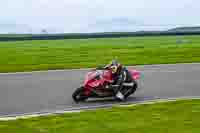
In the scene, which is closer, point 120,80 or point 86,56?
point 120,80

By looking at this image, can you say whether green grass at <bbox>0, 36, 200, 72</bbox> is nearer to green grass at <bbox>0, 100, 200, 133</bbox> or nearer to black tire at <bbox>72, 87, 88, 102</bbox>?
black tire at <bbox>72, 87, 88, 102</bbox>

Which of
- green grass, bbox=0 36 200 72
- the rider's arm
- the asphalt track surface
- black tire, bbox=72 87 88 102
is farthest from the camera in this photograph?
green grass, bbox=0 36 200 72

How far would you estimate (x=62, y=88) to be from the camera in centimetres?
1525

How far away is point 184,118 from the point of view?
10.4m

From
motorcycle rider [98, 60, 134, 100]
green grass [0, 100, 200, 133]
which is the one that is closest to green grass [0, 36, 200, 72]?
motorcycle rider [98, 60, 134, 100]

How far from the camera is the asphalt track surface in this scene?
41.1 feet

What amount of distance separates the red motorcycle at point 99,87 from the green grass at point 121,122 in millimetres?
1523

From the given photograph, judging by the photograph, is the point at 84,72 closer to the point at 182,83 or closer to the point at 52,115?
the point at 182,83

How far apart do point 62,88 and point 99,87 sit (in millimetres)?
2383

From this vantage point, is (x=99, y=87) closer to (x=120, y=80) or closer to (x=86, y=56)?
(x=120, y=80)

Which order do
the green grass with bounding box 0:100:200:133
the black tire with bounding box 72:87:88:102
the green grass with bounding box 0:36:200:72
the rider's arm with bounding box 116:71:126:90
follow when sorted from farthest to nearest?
the green grass with bounding box 0:36:200:72, the rider's arm with bounding box 116:71:126:90, the black tire with bounding box 72:87:88:102, the green grass with bounding box 0:100:200:133

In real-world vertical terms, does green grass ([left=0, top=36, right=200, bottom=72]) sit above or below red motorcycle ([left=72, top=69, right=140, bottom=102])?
below

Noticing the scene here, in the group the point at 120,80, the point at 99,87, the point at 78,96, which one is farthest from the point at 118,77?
the point at 78,96

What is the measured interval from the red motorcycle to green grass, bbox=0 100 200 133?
152 cm
